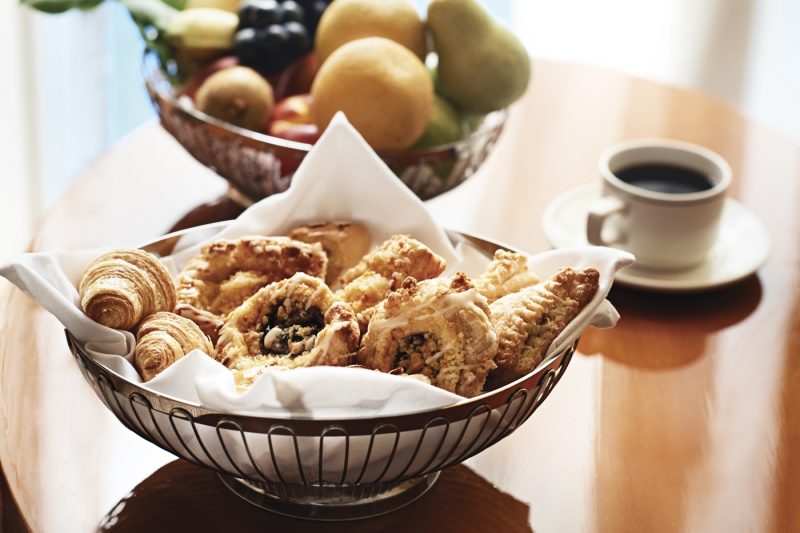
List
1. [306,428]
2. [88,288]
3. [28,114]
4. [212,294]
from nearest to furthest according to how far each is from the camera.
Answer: [306,428] → [88,288] → [212,294] → [28,114]

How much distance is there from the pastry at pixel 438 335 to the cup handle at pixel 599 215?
42 cm

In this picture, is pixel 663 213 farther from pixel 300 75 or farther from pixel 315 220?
pixel 300 75

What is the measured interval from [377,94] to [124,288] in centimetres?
48

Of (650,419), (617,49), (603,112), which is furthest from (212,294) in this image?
(617,49)

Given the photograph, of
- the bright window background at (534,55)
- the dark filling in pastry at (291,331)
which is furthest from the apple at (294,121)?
the bright window background at (534,55)

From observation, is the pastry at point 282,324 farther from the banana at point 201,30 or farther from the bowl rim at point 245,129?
the banana at point 201,30

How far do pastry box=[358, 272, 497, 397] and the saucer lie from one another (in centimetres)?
44

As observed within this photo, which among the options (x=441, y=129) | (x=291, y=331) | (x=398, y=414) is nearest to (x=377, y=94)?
(x=441, y=129)

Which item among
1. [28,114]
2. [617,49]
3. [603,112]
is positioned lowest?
[28,114]

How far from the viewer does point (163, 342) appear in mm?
769

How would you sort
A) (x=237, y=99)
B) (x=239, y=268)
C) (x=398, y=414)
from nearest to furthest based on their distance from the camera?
(x=398, y=414), (x=239, y=268), (x=237, y=99)

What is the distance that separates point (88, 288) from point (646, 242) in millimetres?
633

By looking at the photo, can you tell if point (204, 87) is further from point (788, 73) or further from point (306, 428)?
point (788, 73)

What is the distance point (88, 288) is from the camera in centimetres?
81
